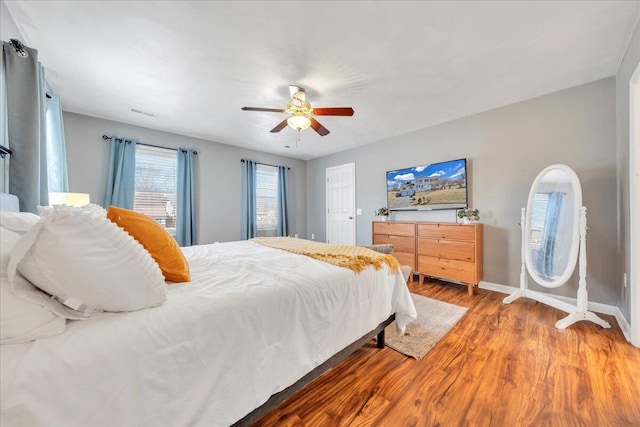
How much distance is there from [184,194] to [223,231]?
3.23 ft

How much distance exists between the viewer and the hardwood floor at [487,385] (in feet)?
4.17

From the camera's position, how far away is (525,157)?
9.85 feet

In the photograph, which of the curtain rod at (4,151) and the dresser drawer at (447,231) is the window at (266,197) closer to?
the dresser drawer at (447,231)

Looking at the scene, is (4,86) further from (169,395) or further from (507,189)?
(507,189)

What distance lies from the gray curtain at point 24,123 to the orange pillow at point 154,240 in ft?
3.94

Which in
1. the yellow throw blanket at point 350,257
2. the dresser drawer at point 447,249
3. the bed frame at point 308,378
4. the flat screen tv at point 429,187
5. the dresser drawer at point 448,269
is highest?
the flat screen tv at point 429,187

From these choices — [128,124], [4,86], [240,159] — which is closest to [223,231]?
[240,159]

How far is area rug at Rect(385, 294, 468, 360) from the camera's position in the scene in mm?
1893

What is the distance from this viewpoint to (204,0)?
159 cm

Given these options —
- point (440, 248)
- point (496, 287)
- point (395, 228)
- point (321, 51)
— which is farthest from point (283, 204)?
point (496, 287)

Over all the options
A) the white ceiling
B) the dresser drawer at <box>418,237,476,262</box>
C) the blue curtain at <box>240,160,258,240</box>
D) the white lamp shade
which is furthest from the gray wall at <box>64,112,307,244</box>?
the dresser drawer at <box>418,237,476,262</box>

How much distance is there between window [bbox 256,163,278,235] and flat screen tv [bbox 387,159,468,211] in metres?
2.61

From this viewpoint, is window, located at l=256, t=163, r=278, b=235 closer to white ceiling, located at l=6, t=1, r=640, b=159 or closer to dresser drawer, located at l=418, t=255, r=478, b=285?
white ceiling, located at l=6, t=1, r=640, b=159

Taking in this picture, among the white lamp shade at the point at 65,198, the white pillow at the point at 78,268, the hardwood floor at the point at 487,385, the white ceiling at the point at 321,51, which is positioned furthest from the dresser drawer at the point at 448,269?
the white lamp shade at the point at 65,198
